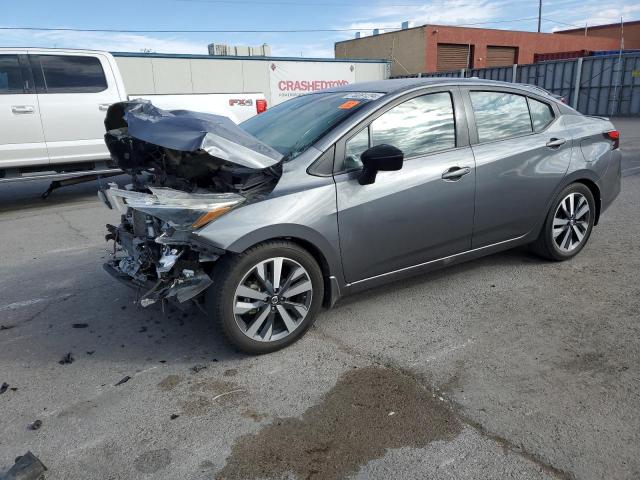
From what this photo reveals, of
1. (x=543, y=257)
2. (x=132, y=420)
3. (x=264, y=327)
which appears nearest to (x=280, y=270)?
(x=264, y=327)

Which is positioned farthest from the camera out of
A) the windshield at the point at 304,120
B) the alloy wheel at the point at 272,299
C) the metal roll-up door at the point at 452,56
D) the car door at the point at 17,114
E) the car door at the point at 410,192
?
the metal roll-up door at the point at 452,56

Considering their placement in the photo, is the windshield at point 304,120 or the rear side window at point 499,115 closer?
the windshield at point 304,120

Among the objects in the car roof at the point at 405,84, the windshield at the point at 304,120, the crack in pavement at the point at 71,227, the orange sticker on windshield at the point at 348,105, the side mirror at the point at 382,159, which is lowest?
the crack in pavement at the point at 71,227

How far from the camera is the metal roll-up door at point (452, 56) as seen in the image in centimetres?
3641

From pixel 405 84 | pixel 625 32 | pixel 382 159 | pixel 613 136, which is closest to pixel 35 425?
pixel 382 159

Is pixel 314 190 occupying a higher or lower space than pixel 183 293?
higher

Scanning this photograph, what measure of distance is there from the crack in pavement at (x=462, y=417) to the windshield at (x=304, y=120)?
138 cm

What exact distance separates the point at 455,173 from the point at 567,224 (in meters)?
1.62

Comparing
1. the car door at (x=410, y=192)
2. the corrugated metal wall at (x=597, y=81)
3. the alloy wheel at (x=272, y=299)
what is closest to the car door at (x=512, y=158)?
the car door at (x=410, y=192)

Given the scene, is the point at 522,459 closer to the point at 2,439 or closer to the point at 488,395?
the point at 488,395

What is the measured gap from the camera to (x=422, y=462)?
2.48 m

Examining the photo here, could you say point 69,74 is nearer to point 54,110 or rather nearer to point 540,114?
point 54,110

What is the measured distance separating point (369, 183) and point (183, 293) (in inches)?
56.0

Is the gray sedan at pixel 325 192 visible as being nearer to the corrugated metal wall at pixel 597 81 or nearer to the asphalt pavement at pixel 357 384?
the asphalt pavement at pixel 357 384
